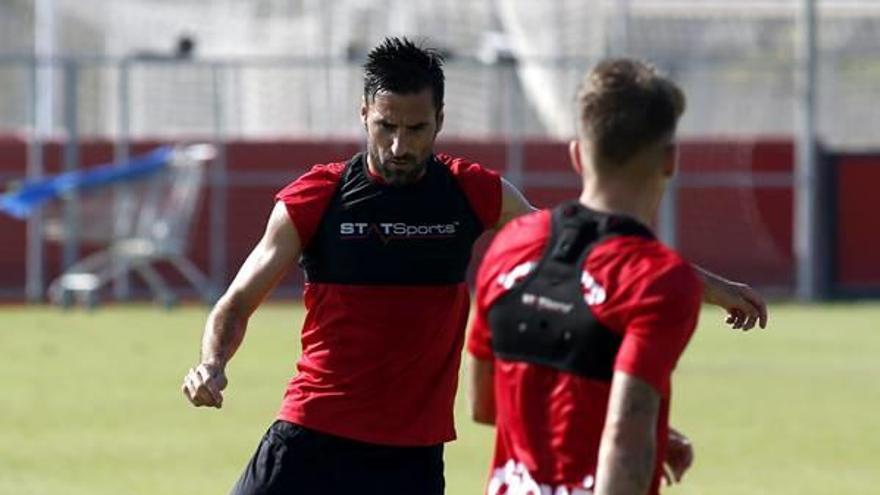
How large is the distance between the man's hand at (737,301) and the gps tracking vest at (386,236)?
1.01 metres

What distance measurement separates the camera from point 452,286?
7.17 m

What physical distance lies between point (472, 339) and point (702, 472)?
24.4ft

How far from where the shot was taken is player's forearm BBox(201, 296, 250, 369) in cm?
680

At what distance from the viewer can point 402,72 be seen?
23.3 feet

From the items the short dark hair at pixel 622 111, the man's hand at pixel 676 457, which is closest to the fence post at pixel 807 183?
the man's hand at pixel 676 457

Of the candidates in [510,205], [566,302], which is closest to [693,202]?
[510,205]

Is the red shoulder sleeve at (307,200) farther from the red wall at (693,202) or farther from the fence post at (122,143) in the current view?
the red wall at (693,202)

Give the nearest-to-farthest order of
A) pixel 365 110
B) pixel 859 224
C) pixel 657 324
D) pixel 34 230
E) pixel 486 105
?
pixel 657 324 → pixel 365 110 → pixel 34 230 → pixel 859 224 → pixel 486 105

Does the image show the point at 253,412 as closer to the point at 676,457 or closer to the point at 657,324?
the point at 676,457

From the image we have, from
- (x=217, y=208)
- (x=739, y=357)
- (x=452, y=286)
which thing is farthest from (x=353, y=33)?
(x=452, y=286)

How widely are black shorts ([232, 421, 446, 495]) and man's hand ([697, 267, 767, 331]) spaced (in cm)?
109

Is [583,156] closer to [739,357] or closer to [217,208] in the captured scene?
[739,357]

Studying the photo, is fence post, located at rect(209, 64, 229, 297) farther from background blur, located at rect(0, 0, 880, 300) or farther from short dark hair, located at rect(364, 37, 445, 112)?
short dark hair, located at rect(364, 37, 445, 112)

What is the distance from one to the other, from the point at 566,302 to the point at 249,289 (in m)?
1.89
